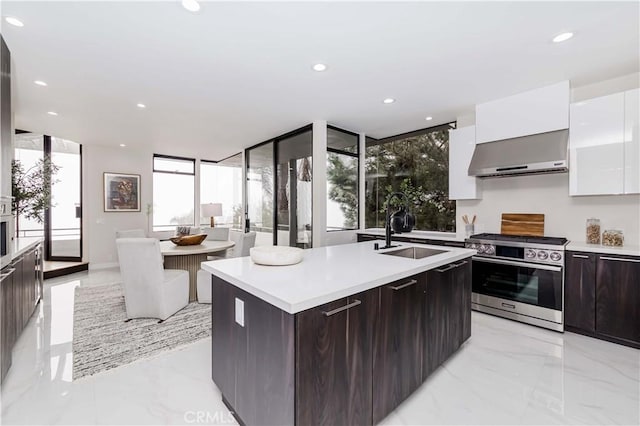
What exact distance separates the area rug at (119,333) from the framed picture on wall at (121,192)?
3.04m

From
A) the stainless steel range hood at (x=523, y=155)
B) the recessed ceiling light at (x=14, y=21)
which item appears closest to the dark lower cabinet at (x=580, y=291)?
the stainless steel range hood at (x=523, y=155)

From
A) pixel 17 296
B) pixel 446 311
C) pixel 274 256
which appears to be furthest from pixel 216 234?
pixel 446 311

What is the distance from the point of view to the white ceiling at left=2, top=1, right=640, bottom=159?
6.30 ft

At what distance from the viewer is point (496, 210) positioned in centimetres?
377

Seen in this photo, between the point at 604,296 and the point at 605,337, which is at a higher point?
the point at 604,296

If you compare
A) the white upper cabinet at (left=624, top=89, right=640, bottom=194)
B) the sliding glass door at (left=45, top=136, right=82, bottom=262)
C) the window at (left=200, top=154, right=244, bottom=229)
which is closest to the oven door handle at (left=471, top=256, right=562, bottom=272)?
the white upper cabinet at (left=624, top=89, right=640, bottom=194)

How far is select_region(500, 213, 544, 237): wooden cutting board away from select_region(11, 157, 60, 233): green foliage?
601 centimetres

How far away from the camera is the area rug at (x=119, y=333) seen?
2.29 metres

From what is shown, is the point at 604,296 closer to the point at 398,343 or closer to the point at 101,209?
the point at 398,343

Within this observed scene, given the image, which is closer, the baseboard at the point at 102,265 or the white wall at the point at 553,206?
the white wall at the point at 553,206

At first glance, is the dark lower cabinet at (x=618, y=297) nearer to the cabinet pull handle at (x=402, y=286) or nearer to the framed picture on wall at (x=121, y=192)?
the cabinet pull handle at (x=402, y=286)

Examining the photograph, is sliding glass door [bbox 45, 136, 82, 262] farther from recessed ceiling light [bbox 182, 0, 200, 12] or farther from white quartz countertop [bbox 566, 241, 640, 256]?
white quartz countertop [bbox 566, 241, 640, 256]

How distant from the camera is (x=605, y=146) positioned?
9.09ft

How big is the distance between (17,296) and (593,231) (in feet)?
18.8
